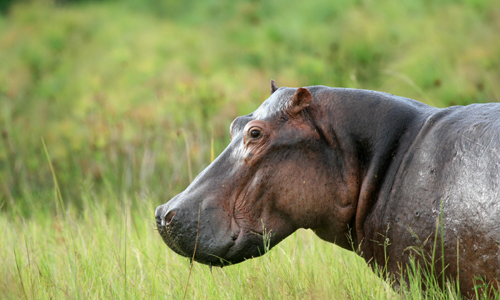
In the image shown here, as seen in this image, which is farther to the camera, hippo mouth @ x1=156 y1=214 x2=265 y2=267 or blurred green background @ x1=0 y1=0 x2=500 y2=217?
blurred green background @ x1=0 y1=0 x2=500 y2=217

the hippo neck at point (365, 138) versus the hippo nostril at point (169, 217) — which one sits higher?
the hippo neck at point (365, 138)

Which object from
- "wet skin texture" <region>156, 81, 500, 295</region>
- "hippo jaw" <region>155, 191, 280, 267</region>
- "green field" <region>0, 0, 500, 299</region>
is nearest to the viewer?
"wet skin texture" <region>156, 81, 500, 295</region>

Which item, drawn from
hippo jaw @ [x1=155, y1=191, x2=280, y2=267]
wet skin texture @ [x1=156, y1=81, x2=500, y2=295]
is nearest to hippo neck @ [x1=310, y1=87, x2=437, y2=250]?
wet skin texture @ [x1=156, y1=81, x2=500, y2=295]

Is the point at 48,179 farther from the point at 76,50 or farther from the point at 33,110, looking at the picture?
the point at 76,50

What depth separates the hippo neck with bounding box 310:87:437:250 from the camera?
2039 millimetres

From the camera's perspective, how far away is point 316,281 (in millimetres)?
2299

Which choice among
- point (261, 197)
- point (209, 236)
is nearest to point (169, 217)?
point (209, 236)

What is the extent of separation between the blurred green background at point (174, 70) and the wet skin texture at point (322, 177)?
194cm

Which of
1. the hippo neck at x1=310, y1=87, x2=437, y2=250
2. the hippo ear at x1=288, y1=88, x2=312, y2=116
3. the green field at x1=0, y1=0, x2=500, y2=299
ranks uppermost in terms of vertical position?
the hippo ear at x1=288, y1=88, x2=312, y2=116

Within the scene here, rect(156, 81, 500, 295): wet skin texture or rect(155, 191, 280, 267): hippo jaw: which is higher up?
rect(156, 81, 500, 295): wet skin texture

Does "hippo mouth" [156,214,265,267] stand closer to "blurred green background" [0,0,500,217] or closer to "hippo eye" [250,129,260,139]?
"hippo eye" [250,129,260,139]

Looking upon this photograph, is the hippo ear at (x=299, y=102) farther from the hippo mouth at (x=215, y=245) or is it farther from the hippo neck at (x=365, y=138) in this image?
the hippo mouth at (x=215, y=245)

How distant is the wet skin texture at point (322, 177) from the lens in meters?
1.95

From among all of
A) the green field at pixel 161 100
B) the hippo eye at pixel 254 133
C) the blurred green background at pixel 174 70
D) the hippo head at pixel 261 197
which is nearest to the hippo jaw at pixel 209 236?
the hippo head at pixel 261 197
